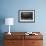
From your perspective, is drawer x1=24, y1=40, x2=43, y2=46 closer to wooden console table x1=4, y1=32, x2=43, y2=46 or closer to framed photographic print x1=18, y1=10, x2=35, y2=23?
wooden console table x1=4, y1=32, x2=43, y2=46

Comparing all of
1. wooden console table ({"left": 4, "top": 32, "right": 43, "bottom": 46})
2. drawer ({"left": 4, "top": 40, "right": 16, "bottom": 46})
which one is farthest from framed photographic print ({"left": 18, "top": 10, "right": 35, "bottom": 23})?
drawer ({"left": 4, "top": 40, "right": 16, "bottom": 46})

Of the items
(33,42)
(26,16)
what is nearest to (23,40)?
(33,42)

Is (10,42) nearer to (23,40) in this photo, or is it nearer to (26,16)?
(23,40)

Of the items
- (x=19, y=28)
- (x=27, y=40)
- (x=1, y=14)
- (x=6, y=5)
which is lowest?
(x=27, y=40)

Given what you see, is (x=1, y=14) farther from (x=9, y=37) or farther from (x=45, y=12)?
(x=45, y=12)

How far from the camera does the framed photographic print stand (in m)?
4.54

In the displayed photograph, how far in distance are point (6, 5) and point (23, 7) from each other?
60cm

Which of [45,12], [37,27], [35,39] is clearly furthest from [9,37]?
[45,12]

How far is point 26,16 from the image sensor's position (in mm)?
4559

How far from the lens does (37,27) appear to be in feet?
15.1

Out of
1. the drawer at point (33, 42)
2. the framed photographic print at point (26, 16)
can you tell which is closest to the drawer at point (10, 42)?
the drawer at point (33, 42)

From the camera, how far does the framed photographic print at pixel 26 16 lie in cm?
454

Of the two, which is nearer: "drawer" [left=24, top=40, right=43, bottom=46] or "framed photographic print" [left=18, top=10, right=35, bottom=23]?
"drawer" [left=24, top=40, right=43, bottom=46]

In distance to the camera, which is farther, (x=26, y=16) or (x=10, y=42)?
(x=26, y=16)
